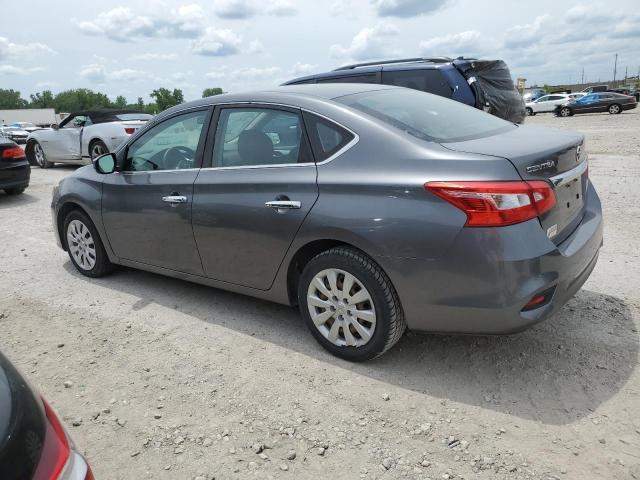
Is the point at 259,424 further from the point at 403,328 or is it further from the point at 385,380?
the point at 403,328

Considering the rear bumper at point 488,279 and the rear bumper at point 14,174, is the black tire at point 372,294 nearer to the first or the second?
the rear bumper at point 488,279

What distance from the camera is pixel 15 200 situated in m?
9.31

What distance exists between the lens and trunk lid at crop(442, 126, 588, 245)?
→ 278cm

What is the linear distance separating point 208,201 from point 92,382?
135 centimetres

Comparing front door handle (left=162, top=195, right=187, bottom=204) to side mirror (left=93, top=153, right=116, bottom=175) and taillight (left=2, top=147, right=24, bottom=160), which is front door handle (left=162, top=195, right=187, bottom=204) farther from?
taillight (left=2, top=147, right=24, bottom=160)

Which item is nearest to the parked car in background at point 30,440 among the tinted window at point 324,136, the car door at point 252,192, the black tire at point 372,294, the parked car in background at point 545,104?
the black tire at point 372,294

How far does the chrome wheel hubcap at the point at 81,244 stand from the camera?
16.1ft

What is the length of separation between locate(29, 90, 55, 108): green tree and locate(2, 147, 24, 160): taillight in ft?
495

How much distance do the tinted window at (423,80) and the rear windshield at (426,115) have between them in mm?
3651

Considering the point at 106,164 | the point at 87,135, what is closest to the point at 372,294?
the point at 106,164

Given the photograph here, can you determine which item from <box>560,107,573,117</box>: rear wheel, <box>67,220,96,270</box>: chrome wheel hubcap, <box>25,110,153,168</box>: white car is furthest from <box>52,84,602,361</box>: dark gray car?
<box>560,107,573,117</box>: rear wheel

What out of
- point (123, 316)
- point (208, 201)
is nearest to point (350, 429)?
point (208, 201)

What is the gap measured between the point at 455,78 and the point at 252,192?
4.87 metres

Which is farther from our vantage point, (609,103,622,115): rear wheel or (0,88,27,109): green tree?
(0,88,27,109): green tree
